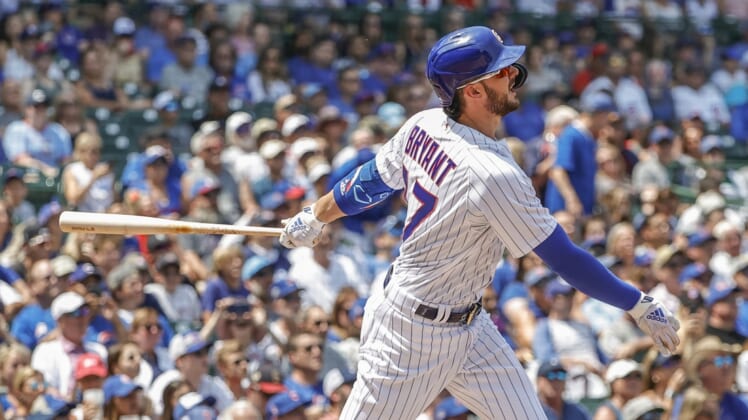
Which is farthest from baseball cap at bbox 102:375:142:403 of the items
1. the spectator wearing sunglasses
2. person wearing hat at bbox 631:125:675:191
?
person wearing hat at bbox 631:125:675:191

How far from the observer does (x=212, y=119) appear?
419 inches

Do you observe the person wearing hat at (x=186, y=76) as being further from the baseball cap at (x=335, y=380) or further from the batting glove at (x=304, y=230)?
the batting glove at (x=304, y=230)

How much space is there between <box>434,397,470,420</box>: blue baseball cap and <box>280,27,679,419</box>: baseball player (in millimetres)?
2086

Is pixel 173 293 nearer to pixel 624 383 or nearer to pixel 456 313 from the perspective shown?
pixel 624 383

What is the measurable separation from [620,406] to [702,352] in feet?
1.71

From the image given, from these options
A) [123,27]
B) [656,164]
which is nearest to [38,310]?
[123,27]

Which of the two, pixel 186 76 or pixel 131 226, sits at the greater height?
pixel 131 226

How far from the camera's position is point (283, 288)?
7.99 m

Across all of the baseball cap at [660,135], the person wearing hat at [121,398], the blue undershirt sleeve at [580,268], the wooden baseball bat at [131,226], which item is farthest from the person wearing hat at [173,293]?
the baseball cap at [660,135]

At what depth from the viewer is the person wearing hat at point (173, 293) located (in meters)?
8.07

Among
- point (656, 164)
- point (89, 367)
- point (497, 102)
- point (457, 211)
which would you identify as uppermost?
point (497, 102)

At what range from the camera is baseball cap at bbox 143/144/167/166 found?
915 cm

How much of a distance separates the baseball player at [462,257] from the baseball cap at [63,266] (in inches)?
136

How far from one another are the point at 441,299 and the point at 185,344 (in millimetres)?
2921
